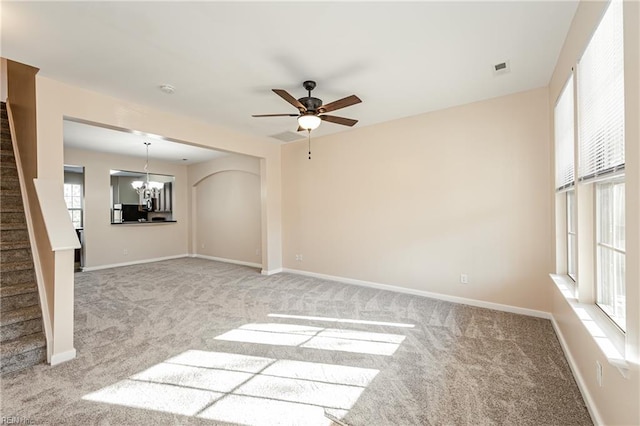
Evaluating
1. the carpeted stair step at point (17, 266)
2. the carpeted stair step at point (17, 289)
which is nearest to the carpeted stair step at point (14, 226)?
the carpeted stair step at point (17, 266)

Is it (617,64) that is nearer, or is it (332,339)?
Result: (617,64)

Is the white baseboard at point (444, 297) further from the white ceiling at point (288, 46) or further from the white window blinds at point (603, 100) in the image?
the white ceiling at point (288, 46)

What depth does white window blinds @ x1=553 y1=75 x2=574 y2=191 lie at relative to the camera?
2.45m

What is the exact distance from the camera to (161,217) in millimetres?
7875

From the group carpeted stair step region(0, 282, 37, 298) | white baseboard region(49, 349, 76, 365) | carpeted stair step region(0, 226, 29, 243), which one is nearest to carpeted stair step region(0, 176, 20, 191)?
carpeted stair step region(0, 226, 29, 243)

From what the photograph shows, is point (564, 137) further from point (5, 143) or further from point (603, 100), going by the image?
point (5, 143)

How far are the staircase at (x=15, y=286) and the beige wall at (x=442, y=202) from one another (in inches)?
152

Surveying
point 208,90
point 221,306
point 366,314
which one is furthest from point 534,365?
point 208,90

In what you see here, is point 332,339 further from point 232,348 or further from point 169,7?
point 169,7

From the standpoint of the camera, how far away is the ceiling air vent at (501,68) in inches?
109

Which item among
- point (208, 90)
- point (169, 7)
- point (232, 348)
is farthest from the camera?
point (208, 90)

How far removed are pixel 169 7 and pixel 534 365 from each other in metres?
3.96

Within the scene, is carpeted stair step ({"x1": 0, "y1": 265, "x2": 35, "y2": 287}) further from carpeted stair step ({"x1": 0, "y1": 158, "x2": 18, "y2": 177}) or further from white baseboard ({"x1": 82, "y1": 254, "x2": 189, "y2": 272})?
white baseboard ({"x1": 82, "y1": 254, "x2": 189, "y2": 272})

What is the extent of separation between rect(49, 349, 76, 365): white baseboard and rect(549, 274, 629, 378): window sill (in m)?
3.88
